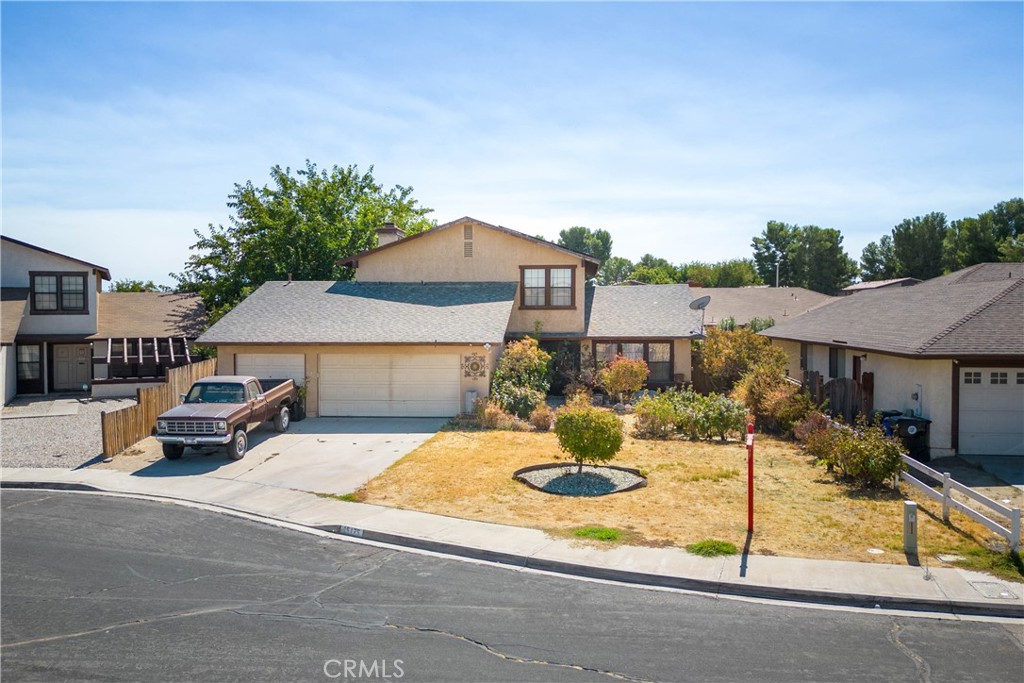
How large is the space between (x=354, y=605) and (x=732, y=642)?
4678mm

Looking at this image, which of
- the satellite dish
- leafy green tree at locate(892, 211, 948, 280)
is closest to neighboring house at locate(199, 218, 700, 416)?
the satellite dish

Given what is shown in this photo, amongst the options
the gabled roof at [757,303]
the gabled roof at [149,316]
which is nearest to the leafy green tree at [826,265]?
the gabled roof at [757,303]

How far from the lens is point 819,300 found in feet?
183

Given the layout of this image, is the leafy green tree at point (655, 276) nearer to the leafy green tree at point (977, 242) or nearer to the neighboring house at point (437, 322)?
the leafy green tree at point (977, 242)

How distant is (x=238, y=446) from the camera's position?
747 inches

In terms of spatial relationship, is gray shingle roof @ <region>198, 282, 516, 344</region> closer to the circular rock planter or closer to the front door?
the circular rock planter

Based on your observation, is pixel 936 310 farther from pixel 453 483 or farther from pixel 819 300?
pixel 819 300

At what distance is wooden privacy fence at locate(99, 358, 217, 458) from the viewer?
63.1 ft

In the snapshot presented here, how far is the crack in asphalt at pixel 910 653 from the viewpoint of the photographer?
Answer: 7699 millimetres

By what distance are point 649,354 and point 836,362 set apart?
715cm

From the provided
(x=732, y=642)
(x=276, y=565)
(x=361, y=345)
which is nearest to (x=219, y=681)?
(x=276, y=565)

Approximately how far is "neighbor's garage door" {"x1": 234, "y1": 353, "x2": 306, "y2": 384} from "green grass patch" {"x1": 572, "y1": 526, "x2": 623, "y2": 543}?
15.3 m

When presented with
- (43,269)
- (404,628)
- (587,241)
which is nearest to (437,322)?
(404,628)

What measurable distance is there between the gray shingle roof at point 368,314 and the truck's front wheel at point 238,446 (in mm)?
5898
